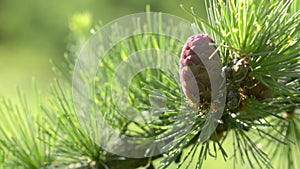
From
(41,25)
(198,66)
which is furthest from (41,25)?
(198,66)

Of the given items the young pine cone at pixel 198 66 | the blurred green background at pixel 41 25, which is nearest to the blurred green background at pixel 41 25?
the blurred green background at pixel 41 25

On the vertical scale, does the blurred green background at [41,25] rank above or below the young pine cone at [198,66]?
above

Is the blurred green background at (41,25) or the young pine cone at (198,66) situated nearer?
the young pine cone at (198,66)

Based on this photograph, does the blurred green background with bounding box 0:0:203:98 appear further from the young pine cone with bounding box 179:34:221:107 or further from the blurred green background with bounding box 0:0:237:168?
the young pine cone with bounding box 179:34:221:107

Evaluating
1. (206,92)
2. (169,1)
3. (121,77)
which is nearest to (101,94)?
(121,77)

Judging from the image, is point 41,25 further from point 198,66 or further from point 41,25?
point 198,66

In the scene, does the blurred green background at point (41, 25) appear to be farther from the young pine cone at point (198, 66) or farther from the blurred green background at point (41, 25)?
the young pine cone at point (198, 66)

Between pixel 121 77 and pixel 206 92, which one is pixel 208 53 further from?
pixel 121 77
